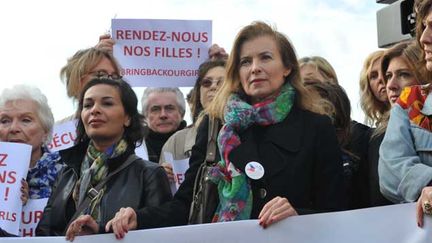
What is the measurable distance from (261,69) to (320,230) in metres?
0.94

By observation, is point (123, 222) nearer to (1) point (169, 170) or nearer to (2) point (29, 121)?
(1) point (169, 170)

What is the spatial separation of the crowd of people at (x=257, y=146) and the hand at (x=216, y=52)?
1.23 m

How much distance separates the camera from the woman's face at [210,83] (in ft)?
19.1

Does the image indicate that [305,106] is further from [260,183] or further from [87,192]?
[87,192]

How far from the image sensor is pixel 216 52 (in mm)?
6465

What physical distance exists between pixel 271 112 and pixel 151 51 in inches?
105

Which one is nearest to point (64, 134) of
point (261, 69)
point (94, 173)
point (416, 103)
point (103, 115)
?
point (103, 115)

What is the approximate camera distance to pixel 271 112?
13.4ft

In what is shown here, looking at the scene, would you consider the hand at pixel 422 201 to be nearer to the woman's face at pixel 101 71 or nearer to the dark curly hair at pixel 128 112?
the dark curly hair at pixel 128 112

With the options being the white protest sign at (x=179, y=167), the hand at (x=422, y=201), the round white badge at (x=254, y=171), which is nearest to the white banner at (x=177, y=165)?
the white protest sign at (x=179, y=167)

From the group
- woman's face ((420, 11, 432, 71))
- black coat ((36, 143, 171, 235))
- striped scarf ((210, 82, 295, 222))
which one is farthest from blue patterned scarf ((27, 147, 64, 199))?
woman's face ((420, 11, 432, 71))

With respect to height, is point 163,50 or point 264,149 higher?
point 163,50

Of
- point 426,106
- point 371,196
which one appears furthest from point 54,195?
point 426,106

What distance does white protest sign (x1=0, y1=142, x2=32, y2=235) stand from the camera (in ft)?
16.0
